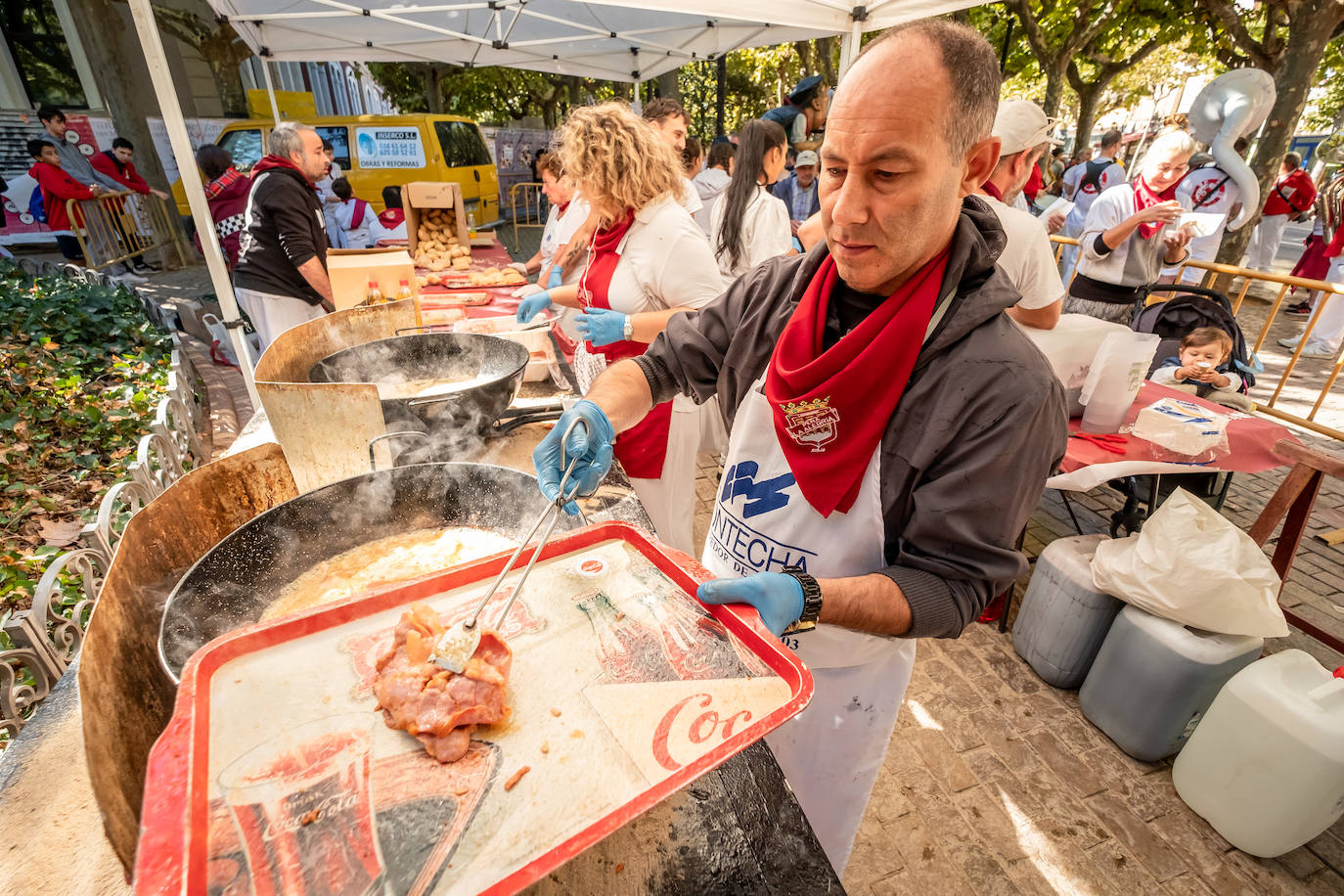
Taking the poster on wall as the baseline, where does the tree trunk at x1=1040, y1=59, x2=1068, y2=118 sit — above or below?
above

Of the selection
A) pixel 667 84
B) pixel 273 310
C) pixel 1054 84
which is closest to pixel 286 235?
pixel 273 310

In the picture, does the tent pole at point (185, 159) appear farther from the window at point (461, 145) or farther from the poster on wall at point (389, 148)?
the window at point (461, 145)

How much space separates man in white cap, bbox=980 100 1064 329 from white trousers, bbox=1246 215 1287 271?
10418mm

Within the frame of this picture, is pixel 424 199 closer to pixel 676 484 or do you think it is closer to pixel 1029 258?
pixel 676 484

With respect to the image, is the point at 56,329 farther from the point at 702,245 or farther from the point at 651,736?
the point at 651,736

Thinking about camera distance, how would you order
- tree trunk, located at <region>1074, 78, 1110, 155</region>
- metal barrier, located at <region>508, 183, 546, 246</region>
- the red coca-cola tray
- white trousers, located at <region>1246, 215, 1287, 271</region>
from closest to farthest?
the red coca-cola tray < white trousers, located at <region>1246, 215, 1287, 271</region> < tree trunk, located at <region>1074, 78, 1110, 155</region> < metal barrier, located at <region>508, 183, 546, 246</region>

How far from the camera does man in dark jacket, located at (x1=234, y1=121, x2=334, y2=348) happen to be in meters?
4.12

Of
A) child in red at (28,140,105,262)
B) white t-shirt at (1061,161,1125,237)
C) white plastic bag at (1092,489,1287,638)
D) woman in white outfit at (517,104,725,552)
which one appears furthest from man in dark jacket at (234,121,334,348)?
white t-shirt at (1061,161,1125,237)

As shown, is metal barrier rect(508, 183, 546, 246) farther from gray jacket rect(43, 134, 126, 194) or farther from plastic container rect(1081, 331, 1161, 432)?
plastic container rect(1081, 331, 1161, 432)

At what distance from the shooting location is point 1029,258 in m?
3.01

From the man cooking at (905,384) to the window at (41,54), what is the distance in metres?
19.0

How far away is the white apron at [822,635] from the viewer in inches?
56.0

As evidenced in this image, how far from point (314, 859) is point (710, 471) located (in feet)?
15.3

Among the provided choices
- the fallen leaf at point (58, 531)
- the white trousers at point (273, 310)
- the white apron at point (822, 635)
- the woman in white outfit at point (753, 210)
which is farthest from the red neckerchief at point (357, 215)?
the white apron at point (822, 635)
